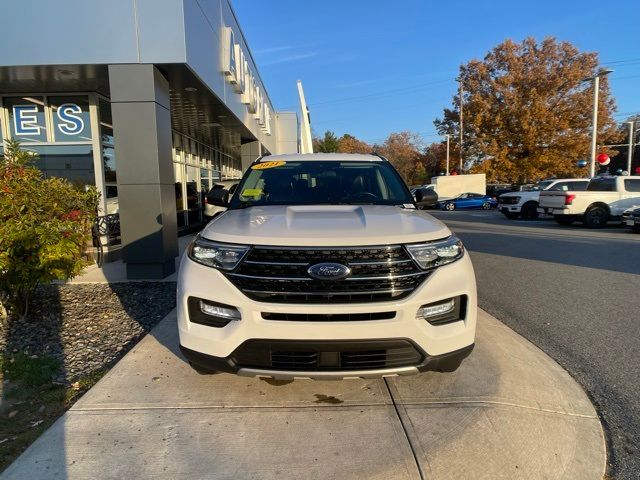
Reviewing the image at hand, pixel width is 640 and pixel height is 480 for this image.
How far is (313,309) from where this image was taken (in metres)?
2.67

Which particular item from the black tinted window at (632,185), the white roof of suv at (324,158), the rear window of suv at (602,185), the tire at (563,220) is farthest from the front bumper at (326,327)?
the black tinted window at (632,185)

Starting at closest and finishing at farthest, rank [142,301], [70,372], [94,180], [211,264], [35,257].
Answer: [211,264] < [70,372] < [35,257] < [142,301] < [94,180]

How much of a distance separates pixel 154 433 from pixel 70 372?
150 centimetres

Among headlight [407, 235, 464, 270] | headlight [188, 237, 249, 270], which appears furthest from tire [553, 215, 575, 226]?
headlight [188, 237, 249, 270]

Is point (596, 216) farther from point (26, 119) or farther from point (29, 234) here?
point (26, 119)

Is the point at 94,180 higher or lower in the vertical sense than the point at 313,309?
higher

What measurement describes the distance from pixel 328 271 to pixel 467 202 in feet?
111

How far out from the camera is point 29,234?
15.2ft

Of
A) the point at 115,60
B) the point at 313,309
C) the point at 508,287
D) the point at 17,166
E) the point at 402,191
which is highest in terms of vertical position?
the point at 115,60

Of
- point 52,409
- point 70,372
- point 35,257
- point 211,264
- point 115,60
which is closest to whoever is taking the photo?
point 211,264

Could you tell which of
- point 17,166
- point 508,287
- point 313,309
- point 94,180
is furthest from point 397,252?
point 94,180

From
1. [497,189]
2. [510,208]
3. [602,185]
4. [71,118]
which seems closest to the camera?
[71,118]

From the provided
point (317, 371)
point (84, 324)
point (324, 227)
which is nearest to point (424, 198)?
point (324, 227)

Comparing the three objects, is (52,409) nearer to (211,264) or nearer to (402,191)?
(211,264)
